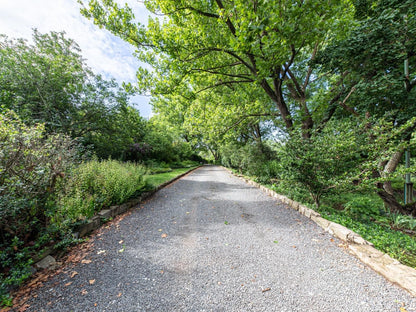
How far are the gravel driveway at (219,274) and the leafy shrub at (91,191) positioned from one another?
2.28 ft

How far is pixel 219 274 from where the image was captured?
6.30 ft

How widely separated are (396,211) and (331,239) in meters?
3.55

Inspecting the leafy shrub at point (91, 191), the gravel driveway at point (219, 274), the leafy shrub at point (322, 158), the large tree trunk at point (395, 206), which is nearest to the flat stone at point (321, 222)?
the gravel driveway at point (219, 274)

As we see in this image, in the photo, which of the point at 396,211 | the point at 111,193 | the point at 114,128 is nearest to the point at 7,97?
the point at 114,128

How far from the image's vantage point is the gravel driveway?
1527 millimetres

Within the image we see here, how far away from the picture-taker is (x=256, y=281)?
5.95 ft

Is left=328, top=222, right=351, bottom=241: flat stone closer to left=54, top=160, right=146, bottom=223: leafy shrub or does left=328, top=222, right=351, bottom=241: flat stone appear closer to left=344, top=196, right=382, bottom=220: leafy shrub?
→ left=344, top=196, right=382, bottom=220: leafy shrub

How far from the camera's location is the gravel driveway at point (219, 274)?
1527 mm

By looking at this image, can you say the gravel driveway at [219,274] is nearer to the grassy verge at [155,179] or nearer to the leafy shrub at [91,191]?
the leafy shrub at [91,191]

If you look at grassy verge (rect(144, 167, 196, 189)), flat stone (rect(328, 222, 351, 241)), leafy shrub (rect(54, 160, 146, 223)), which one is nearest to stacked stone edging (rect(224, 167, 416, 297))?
flat stone (rect(328, 222, 351, 241))

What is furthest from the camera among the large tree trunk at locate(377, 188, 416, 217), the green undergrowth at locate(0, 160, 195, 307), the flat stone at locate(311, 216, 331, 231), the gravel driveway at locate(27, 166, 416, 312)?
the large tree trunk at locate(377, 188, 416, 217)

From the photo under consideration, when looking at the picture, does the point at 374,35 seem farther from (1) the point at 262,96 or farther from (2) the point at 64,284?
(2) the point at 64,284

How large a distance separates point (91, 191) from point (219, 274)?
3657 mm

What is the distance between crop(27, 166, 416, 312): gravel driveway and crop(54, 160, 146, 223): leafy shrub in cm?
69
